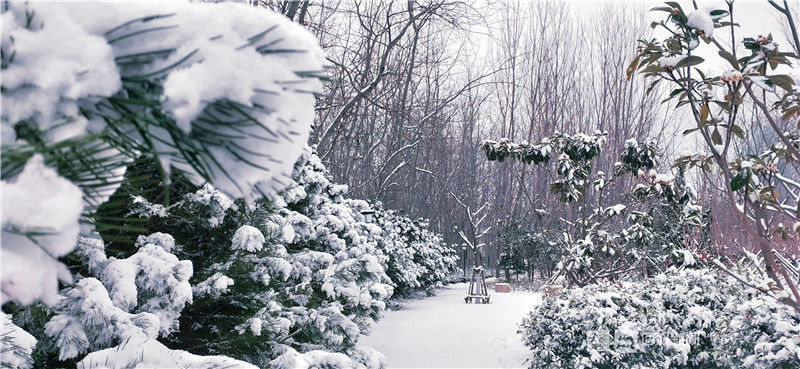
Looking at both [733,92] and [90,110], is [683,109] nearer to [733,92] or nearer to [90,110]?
[733,92]

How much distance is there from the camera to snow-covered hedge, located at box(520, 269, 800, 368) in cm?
476

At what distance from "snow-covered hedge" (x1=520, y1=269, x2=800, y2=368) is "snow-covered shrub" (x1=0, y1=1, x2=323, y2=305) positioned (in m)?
4.77

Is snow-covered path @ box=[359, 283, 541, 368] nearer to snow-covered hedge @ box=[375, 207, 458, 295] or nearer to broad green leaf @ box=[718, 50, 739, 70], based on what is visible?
snow-covered hedge @ box=[375, 207, 458, 295]

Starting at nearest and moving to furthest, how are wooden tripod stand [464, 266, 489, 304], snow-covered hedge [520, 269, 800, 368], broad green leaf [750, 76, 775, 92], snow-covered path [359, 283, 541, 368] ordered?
broad green leaf [750, 76, 775, 92] < snow-covered hedge [520, 269, 800, 368] < snow-covered path [359, 283, 541, 368] < wooden tripod stand [464, 266, 489, 304]

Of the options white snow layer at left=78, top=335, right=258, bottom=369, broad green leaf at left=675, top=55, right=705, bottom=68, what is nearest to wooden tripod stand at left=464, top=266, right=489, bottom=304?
broad green leaf at left=675, top=55, right=705, bottom=68

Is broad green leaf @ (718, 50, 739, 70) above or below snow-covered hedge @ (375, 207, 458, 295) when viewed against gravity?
above

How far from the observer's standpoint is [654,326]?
529 centimetres

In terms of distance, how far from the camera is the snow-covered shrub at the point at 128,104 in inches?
17.5

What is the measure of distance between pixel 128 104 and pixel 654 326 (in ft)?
18.3

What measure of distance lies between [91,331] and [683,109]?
59.5ft

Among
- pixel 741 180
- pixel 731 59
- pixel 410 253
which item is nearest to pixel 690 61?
pixel 731 59

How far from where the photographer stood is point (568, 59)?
685 inches

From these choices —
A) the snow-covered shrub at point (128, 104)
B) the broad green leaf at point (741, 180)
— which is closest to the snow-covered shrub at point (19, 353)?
the snow-covered shrub at point (128, 104)

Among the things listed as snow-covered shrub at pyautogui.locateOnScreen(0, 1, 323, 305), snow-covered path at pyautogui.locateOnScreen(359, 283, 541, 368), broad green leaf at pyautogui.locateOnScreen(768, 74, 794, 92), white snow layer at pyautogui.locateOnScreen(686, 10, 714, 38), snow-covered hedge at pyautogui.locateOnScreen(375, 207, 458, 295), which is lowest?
snow-covered path at pyautogui.locateOnScreen(359, 283, 541, 368)
